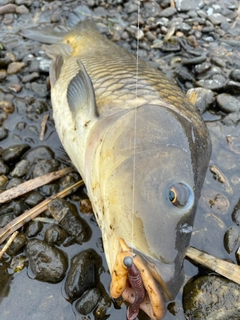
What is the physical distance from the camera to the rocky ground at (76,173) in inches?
89.8

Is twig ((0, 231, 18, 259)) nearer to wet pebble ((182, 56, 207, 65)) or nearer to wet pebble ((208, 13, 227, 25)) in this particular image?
wet pebble ((182, 56, 207, 65))

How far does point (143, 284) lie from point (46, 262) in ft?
3.13

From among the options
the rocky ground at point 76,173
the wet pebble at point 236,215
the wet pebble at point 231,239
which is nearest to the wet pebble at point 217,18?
the rocky ground at point 76,173

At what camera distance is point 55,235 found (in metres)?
2.54

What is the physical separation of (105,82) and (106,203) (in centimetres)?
127

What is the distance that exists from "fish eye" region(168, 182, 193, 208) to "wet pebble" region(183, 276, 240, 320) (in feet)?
2.60

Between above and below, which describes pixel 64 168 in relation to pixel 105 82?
below

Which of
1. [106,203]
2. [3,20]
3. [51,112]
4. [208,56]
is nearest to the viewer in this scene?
[106,203]

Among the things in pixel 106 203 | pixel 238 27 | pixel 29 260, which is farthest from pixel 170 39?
pixel 29 260

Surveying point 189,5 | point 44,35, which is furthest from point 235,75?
point 44,35

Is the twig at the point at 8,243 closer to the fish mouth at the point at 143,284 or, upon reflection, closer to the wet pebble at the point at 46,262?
the wet pebble at the point at 46,262

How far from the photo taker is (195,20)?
15.7 ft

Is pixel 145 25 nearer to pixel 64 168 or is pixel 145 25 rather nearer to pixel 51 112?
pixel 51 112

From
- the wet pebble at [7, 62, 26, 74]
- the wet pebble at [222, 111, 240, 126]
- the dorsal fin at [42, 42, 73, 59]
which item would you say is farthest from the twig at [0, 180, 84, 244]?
the dorsal fin at [42, 42, 73, 59]
